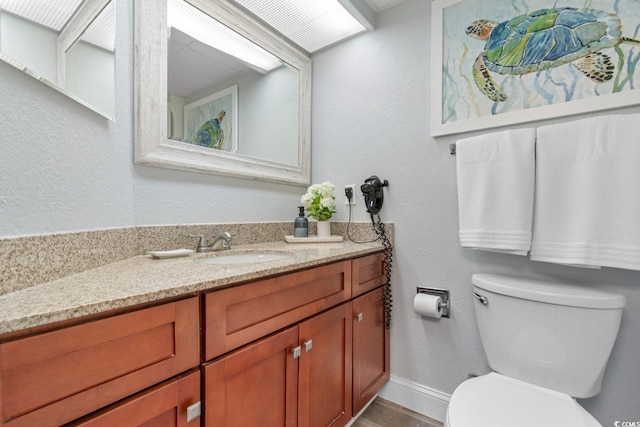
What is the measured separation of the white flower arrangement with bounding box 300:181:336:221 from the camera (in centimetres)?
163

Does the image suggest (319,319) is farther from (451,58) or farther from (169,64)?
(451,58)

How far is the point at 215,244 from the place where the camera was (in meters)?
1.26

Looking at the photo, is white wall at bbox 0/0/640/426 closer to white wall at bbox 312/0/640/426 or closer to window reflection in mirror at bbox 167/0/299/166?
white wall at bbox 312/0/640/426

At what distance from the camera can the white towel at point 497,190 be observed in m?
1.13

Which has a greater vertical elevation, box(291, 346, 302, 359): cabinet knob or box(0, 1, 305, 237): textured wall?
box(0, 1, 305, 237): textured wall

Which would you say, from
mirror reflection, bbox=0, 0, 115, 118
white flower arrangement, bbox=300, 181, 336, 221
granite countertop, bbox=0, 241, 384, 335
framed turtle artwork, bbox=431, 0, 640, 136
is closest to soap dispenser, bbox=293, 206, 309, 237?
white flower arrangement, bbox=300, 181, 336, 221

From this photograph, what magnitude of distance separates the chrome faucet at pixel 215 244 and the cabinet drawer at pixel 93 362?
23.2 inches

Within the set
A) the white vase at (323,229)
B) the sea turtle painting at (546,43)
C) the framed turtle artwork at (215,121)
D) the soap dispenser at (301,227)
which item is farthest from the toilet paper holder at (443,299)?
the framed turtle artwork at (215,121)

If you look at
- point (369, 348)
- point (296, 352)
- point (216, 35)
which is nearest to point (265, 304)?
point (296, 352)

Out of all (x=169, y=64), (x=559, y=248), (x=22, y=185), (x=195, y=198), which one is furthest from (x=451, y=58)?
(x=22, y=185)

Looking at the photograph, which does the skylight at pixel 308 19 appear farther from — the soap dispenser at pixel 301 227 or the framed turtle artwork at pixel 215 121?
the soap dispenser at pixel 301 227

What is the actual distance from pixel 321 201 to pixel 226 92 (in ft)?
2.47

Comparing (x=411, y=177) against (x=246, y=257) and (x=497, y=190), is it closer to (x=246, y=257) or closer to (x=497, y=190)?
(x=497, y=190)

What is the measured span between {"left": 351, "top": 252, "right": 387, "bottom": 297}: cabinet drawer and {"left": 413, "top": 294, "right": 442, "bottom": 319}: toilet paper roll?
0.21 meters
